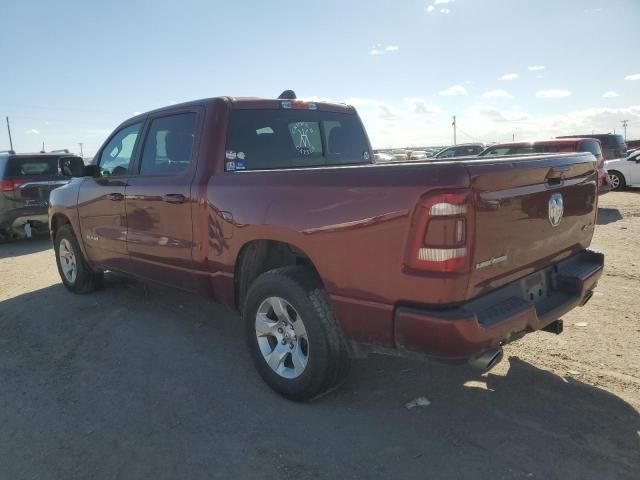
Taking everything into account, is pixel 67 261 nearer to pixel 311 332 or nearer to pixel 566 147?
pixel 311 332

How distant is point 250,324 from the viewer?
11.7 feet

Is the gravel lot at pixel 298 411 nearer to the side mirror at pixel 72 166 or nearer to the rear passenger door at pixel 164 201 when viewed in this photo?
the rear passenger door at pixel 164 201

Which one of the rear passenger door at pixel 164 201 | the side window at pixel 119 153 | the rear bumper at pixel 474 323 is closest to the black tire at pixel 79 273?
the side window at pixel 119 153

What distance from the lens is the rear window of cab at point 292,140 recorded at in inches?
156

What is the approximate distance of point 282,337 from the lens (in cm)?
343

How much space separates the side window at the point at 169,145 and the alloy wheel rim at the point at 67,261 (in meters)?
2.13

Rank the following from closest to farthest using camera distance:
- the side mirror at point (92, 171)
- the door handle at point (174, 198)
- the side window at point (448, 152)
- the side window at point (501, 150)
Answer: the door handle at point (174, 198) < the side mirror at point (92, 171) < the side window at point (501, 150) < the side window at point (448, 152)

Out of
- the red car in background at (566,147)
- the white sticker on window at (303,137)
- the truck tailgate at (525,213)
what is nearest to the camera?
the truck tailgate at (525,213)

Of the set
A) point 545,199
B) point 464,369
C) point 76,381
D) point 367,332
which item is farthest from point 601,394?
point 76,381

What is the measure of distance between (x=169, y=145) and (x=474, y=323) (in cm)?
294

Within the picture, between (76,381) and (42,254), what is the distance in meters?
6.36

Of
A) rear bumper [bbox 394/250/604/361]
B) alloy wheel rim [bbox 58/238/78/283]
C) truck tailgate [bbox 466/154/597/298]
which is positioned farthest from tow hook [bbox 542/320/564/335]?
alloy wheel rim [bbox 58/238/78/283]

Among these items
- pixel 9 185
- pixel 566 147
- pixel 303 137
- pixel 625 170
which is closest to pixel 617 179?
pixel 625 170

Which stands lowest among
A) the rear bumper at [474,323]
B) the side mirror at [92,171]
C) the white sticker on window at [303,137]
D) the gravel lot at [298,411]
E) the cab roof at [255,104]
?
the gravel lot at [298,411]
